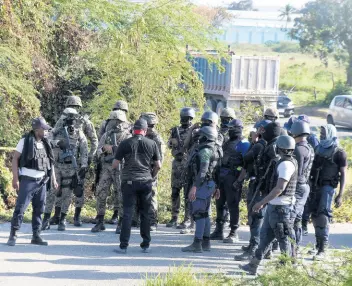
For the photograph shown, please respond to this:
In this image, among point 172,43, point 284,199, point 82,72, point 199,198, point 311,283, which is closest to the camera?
point 311,283

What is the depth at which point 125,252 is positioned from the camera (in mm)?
10422

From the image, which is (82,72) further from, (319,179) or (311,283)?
(311,283)

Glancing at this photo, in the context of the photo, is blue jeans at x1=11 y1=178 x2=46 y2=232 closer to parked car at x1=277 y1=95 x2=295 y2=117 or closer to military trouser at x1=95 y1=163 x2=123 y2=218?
military trouser at x1=95 y1=163 x2=123 y2=218

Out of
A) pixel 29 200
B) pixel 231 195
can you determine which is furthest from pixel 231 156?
pixel 29 200

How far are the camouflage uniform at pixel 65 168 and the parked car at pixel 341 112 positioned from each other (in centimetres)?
2270

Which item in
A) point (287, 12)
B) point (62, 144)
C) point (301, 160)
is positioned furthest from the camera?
point (287, 12)

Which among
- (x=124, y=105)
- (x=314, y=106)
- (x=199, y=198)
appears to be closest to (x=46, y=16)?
(x=124, y=105)

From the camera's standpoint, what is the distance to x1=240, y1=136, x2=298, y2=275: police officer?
8992 mm

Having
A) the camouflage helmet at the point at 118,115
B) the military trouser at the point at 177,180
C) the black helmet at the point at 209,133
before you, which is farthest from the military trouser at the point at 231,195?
the camouflage helmet at the point at 118,115

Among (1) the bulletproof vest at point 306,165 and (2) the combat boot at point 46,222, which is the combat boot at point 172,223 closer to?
(2) the combat boot at point 46,222

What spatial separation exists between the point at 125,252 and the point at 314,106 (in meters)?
35.3

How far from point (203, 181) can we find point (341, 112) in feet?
78.5

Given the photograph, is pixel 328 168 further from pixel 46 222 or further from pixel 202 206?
pixel 46 222

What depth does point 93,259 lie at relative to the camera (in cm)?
1006
